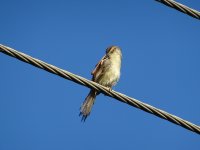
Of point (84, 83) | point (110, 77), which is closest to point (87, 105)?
point (110, 77)

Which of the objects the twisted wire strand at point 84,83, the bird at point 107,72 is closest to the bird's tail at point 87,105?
the bird at point 107,72

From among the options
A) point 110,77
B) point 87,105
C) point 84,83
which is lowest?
point 84,83

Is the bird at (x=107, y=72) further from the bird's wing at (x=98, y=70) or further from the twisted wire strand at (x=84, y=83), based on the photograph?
the twisted wire strand at (x=84, y=83)

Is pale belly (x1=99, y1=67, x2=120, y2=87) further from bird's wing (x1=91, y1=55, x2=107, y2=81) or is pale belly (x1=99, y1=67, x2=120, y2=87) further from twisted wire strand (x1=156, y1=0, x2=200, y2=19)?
twisted wire strand (x1=156, y1=0, x2=200, y2=19)

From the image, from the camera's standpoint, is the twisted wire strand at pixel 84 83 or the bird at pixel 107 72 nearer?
the twisted wire strand at pixel 84 83

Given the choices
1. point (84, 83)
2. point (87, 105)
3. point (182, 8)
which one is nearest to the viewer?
point (84, 83)

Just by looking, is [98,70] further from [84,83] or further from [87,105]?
[84,83]

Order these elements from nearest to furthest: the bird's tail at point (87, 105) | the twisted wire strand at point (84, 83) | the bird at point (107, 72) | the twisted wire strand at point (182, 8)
Result: the twisted wire strand at point (84, 83)
the twisted wire strand at point (182, 8)
the bird's tail at point (87, 105)
the bird at point (107, 72)

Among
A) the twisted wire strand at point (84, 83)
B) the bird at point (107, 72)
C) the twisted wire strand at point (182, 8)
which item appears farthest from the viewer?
the bird at point (107, 72)

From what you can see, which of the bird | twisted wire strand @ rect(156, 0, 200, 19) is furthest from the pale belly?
twisted wire strand @ rect(156, 0, 200, 19)

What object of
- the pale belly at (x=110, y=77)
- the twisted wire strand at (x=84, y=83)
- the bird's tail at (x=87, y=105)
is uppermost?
the pale belly at (x=110, y=77)

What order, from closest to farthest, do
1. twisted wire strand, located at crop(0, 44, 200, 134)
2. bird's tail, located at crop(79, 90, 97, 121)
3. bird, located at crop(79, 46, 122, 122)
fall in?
twisted wire strand, located at crop(0, 44, 200, 134) < bird's tail, located at crop(79, 90, 97, 121) < bird, located at crop(79, 46, 122, 122)

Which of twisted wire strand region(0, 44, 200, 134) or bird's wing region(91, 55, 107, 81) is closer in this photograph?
twisted wire strand region(0, 44, 200, 134)

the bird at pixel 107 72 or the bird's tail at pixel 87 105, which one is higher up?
the bird at pixel 107 72
